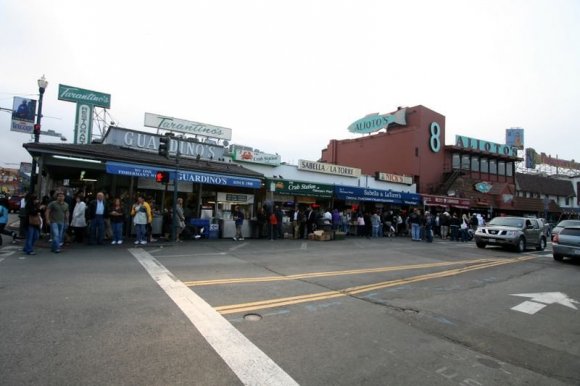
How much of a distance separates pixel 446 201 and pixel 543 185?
26483mm

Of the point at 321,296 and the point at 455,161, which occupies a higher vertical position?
the point at 455,161

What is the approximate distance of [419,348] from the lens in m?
4.36

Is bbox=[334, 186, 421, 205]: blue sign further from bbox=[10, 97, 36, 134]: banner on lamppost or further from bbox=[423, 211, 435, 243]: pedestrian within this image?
bbox=[10, 97, 36, 134]: banner on lamppost

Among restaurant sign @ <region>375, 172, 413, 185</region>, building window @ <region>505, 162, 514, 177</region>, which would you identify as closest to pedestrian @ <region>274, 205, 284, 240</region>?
restaurant sign @ <region>375, 172, 413, 185</region>

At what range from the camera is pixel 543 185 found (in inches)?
1843

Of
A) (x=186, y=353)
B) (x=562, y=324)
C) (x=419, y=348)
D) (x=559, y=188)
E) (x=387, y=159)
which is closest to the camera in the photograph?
(x=186, y=353)

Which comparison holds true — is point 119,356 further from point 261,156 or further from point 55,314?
point 261,156

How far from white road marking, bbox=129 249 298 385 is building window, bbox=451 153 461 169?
34.5 metres

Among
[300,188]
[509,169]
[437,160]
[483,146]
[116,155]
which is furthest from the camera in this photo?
[509,169]

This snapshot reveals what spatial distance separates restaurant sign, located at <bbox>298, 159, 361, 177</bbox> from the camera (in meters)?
23.0

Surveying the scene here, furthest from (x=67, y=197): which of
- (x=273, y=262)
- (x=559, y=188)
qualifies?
(x=559, y=188)

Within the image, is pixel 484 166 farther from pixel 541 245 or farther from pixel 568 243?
pixel 568 243

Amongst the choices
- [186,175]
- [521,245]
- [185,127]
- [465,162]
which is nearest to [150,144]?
[185,127]

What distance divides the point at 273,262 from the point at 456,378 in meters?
7.00
